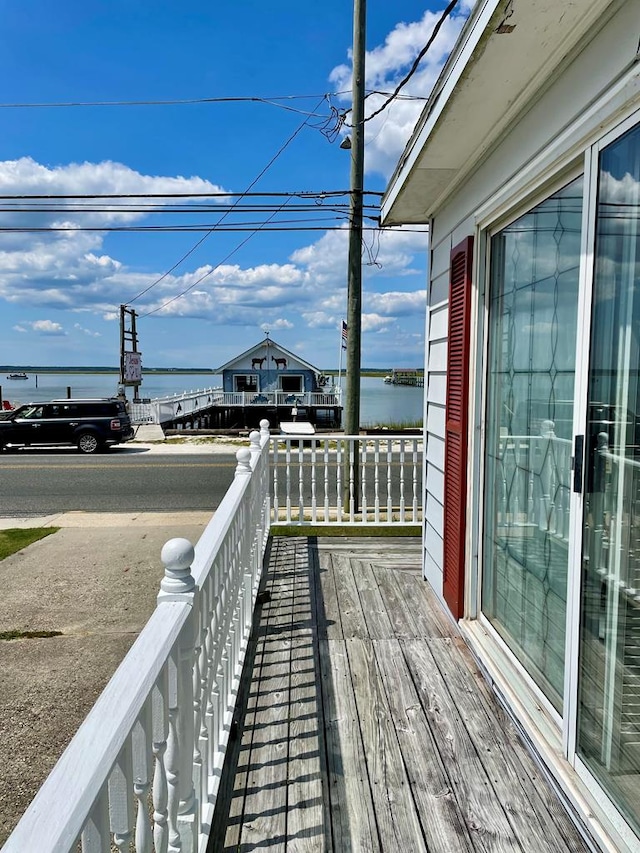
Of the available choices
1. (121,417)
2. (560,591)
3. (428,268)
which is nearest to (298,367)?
(121,417)

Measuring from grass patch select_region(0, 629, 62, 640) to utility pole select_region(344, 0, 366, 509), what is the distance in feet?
14.3

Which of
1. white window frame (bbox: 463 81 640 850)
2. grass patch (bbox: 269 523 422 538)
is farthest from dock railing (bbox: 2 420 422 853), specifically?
grass patch (bbox: 269 523 422 538)

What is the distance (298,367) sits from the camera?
28.5m

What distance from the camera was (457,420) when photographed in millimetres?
2941

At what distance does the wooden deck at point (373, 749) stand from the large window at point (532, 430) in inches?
13.0

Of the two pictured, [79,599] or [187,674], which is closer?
[187,674]

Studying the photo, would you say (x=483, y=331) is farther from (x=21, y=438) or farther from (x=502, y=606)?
(x=21, y=438)

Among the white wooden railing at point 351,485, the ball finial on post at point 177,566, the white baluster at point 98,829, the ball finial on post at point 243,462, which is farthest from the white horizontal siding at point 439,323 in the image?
the white baluster at point 98,829

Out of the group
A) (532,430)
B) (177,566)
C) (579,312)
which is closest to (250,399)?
(532,430)

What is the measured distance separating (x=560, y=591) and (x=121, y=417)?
45.1ft

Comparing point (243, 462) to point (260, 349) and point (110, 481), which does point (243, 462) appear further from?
point (260, 349)

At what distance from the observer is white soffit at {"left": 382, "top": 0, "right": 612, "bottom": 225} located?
1571 mm

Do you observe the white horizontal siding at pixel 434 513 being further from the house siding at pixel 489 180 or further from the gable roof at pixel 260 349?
the gable roof at pixel 260 349

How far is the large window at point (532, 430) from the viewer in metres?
1.91
